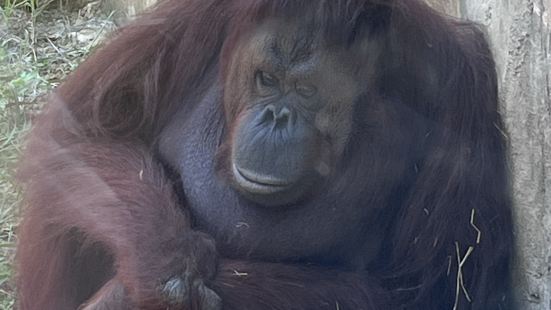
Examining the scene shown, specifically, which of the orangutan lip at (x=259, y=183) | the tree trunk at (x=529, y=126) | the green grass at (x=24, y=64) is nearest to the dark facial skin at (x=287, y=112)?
the orangutan lip at (x=259, y=183)

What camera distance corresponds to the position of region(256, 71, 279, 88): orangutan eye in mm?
2939

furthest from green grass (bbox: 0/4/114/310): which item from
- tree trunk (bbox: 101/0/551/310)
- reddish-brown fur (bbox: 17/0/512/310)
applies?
tree trunk (bbox: 101/0/551/310)

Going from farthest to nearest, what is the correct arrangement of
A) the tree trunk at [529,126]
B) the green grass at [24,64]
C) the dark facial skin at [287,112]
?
the green grass at [24,64], the dark facial skin at [287,112], the tree trunk at [529,126]

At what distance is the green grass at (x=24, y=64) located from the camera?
4.05m

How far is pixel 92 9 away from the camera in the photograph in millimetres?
5387

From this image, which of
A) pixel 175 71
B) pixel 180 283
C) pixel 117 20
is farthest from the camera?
pixel 117 20

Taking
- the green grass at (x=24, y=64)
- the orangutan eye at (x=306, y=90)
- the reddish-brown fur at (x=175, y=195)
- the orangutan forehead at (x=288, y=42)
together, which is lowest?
the green grass at (x=24, y=64)

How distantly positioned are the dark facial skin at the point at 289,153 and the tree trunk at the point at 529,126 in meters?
0.32

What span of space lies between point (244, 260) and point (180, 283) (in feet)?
1.24

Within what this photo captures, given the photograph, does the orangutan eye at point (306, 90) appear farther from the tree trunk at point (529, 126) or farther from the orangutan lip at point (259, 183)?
the tree trunk at point (529, 126)

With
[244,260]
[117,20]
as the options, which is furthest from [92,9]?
[244,260]

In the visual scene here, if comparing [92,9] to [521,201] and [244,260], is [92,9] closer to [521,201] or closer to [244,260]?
[244,260]

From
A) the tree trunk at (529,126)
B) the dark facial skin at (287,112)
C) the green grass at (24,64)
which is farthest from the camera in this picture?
the green grass at (24,64)

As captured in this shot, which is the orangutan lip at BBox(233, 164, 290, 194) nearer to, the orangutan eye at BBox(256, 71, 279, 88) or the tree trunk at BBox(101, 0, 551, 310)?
the orangutan eye at BBox(256, 71, 279, 88)
